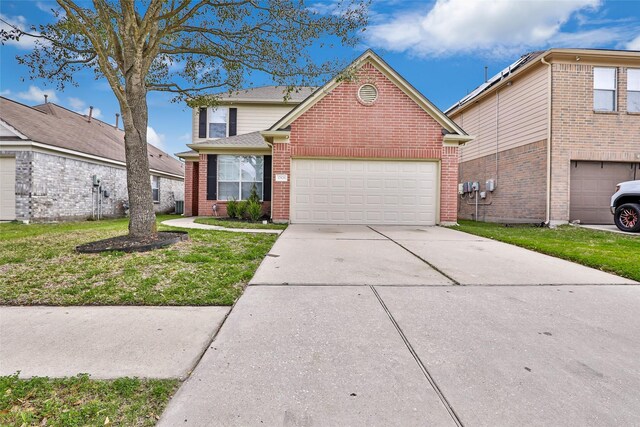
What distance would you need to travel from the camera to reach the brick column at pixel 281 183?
1003 cm

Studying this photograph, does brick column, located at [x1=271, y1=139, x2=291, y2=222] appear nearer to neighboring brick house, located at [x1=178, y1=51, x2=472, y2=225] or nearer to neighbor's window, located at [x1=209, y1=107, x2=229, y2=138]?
neighboring brick house, located at [x1=178, y1=51, x2=472, y2=225]

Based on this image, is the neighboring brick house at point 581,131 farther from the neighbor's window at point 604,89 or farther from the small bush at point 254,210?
the small bush at point 254,210

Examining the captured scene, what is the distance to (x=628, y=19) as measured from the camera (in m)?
11.2

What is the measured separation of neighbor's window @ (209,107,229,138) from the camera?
15.0 m

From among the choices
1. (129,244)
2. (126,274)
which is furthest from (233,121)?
(126,274)

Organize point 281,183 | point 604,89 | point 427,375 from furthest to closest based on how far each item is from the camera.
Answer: point 604,89
point 281,183
point 427,375

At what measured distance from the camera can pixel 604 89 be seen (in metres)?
10.3

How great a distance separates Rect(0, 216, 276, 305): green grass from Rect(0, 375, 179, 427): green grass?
1.32 meters

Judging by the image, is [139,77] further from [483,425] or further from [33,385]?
[483,425]

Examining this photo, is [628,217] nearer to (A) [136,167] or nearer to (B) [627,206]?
(B) [627,206]

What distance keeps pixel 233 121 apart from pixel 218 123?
2.39 ft

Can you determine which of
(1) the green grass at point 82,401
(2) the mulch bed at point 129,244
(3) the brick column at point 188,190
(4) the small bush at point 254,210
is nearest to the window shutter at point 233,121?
A: (3) the brick column at point 188,190

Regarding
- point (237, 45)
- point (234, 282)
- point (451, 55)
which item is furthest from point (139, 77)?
point (451, 55)

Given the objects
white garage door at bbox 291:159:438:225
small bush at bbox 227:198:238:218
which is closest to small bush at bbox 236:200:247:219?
small bush at bbox 227:198:238:218
